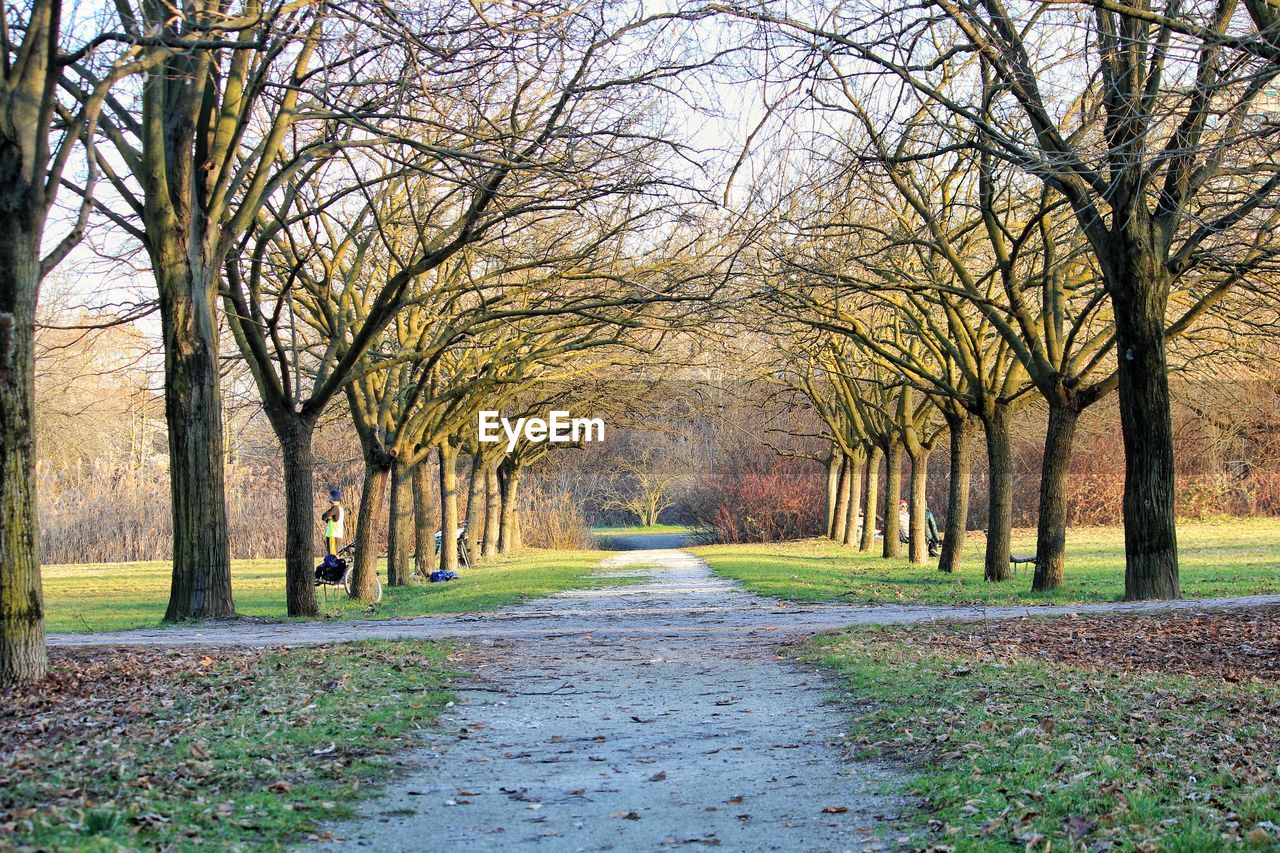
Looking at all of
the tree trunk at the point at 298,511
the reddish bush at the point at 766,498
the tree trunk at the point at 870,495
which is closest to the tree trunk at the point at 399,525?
the tree trunk at the point at 298,511

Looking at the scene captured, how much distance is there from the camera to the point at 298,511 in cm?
1834

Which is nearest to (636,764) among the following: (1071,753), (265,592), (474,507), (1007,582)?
(1071,753)

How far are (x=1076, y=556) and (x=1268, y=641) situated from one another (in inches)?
822

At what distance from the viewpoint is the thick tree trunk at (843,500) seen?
4191 centimetres

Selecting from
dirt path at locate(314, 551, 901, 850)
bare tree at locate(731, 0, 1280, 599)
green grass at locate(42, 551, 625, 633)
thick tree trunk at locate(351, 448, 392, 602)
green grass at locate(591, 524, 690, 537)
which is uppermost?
bare tree at locate(731, 0, 1280, 599)

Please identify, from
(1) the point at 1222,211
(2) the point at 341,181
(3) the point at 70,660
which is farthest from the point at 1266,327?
(3) the point at 70,660

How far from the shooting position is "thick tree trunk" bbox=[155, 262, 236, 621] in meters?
15.2

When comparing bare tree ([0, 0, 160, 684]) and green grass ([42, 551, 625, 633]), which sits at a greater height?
bare tree ([0, 0, 160, 684])

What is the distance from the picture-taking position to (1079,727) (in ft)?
25.5

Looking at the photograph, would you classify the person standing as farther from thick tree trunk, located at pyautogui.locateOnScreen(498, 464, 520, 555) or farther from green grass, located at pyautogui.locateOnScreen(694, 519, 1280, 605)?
thick tree trunk, located at pyautogui.locateOnScreen(498, 464, 520, 555)

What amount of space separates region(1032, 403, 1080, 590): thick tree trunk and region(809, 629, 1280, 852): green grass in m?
9.50

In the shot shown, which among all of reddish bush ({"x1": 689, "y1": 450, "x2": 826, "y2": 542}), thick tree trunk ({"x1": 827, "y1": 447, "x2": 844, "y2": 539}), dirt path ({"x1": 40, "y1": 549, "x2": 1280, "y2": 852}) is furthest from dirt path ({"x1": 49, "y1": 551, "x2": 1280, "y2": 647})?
reddish bush ({"x1": 689, "y1": 450, "x2": 826, "y2": 542})

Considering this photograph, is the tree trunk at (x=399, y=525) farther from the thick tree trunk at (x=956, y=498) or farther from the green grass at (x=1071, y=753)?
the green grass at (x=1071, y=753)

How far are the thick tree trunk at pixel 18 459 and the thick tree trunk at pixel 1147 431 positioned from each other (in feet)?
40.1
